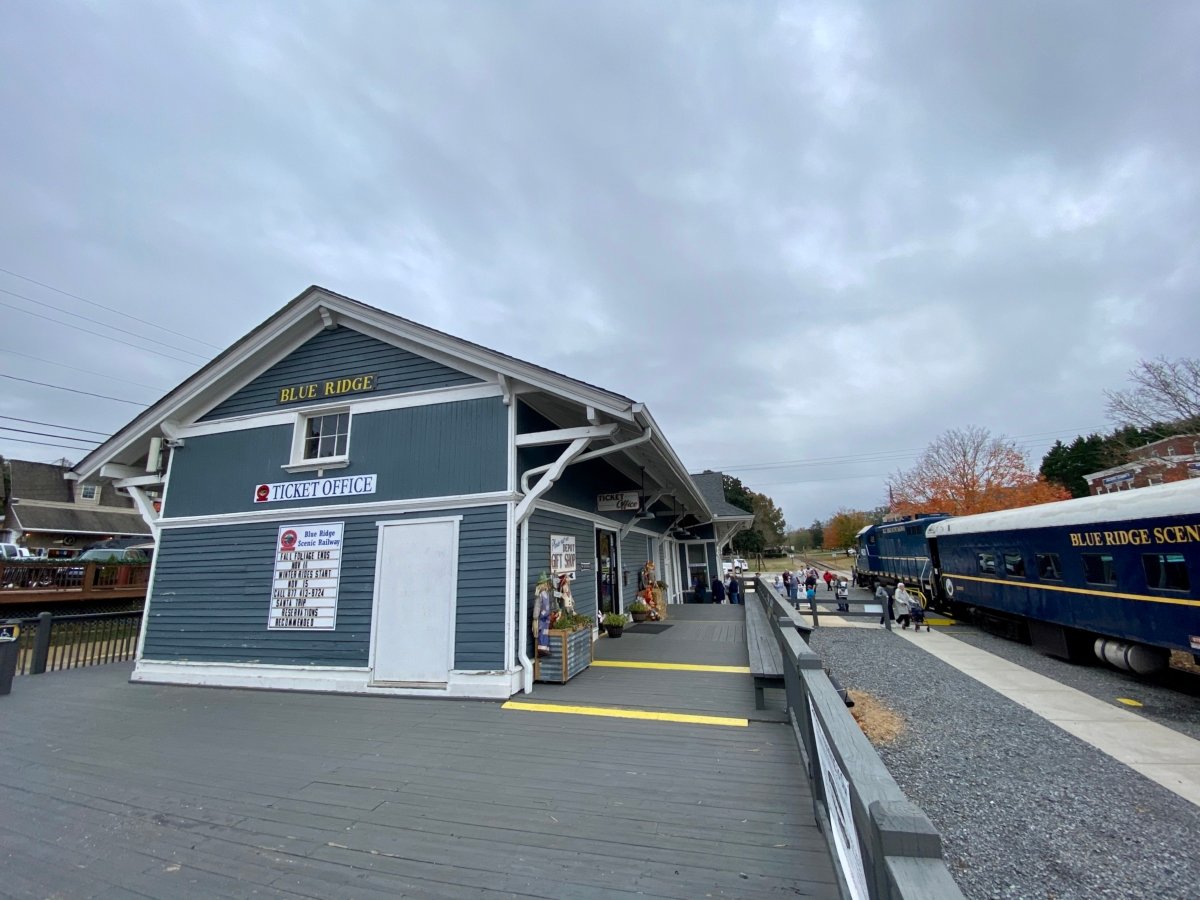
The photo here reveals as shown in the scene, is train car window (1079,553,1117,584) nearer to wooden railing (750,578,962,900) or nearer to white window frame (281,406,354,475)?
wooden railing (750,578,962,900)

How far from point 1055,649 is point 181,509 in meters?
17.0

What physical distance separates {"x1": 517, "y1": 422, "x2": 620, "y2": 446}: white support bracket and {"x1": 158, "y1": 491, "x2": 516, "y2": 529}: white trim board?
744 millimetres

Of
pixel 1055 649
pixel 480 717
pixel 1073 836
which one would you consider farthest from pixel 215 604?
pixel 1055 649

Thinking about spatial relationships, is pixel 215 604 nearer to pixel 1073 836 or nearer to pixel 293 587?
pixel 293 587

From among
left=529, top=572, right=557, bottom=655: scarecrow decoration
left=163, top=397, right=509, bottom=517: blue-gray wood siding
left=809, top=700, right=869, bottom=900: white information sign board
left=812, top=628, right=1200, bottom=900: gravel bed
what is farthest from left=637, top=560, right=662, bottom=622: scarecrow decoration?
left=809, top=700, right=869, bottom=900: white information sign board

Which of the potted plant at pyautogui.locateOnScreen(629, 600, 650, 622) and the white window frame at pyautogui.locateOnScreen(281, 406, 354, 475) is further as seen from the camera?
the potted plant at pyautogui.locateOnScreen(629, 600, 650, 622)

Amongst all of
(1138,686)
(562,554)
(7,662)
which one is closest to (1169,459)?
(1138,686)

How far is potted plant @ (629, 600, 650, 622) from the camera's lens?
11.7 metres

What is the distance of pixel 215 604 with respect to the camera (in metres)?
7.63

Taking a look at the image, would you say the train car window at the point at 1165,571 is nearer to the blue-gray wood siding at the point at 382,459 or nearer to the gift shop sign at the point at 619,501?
the gift shop sign at the point at 619,501

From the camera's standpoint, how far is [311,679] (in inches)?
268

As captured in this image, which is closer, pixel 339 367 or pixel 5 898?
pixel 5 898

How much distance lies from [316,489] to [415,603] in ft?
7.99

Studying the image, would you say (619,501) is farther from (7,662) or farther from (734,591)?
(734,591)
